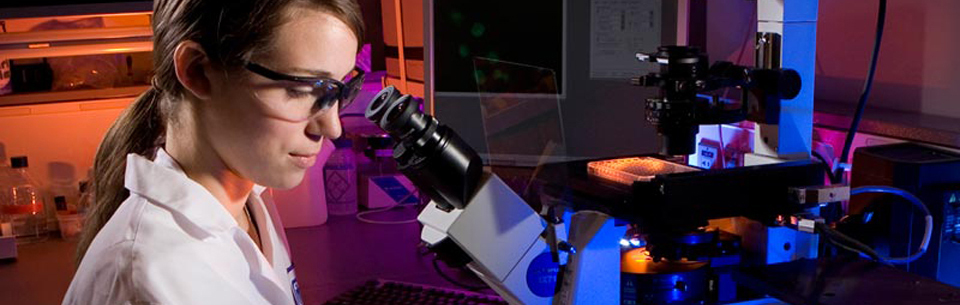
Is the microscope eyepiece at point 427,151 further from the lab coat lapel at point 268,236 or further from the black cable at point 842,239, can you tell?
the black cable at point 842,239

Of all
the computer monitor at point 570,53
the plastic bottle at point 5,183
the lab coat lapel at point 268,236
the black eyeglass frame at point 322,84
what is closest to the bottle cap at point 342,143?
the computer monitor at point 570,53

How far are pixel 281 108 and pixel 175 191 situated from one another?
150mm

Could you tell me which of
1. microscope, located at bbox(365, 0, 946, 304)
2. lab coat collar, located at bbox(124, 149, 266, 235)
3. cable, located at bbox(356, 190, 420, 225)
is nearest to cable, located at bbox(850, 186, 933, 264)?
microscope, located at bbox(365, 0, 946, 304)

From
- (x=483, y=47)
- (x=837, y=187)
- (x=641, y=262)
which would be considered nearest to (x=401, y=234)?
(x=483, y=47)

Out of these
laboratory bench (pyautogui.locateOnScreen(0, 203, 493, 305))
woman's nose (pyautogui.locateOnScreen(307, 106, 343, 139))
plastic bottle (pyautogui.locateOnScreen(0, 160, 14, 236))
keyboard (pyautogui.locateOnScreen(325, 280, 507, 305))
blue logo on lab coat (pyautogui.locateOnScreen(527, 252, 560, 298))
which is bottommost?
laboratory bench (pyautogui.locateOnScreen(0, 203, 493, 305))

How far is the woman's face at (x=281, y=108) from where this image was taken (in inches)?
37.1

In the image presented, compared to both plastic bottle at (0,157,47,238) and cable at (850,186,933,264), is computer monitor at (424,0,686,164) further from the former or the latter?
plastic bottle at (0,157,47,238)

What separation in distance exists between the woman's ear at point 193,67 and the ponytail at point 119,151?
0.48 ft

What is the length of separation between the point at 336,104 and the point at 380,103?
5 cm

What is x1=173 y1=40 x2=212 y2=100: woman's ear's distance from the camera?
942 mm

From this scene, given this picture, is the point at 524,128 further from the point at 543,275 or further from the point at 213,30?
the point at 213,30

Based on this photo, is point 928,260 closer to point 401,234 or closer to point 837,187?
point 837,187

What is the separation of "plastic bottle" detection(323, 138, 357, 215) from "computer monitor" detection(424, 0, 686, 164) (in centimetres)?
36

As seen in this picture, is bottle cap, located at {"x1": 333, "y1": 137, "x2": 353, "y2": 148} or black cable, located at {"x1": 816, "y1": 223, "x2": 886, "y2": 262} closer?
black cable, located at {"x1": 816, "y1": 223, "x2": 886, "y2": 262}
